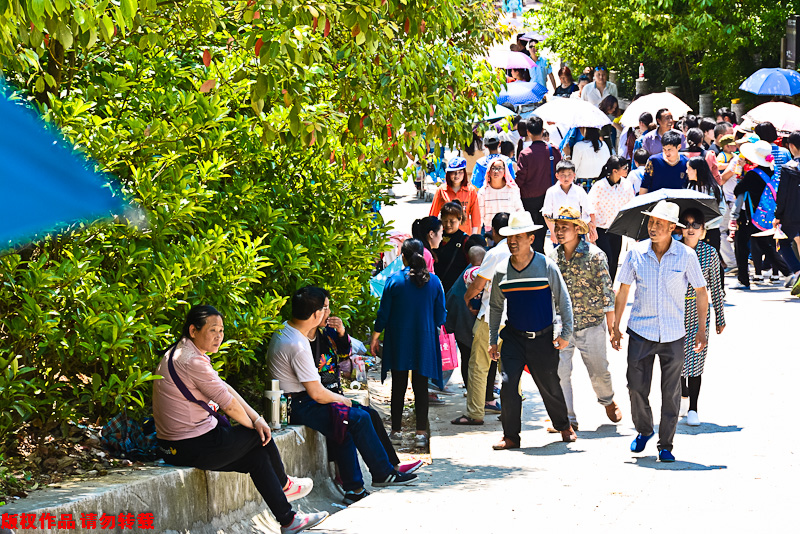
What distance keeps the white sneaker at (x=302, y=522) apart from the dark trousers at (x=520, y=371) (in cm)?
228

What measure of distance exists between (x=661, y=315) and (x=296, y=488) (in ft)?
9.79

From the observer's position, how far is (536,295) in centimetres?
881

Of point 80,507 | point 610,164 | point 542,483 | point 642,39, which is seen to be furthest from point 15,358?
point 642,39

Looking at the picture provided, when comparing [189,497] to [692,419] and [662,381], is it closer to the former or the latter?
[662,381]

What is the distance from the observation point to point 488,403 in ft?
34.8

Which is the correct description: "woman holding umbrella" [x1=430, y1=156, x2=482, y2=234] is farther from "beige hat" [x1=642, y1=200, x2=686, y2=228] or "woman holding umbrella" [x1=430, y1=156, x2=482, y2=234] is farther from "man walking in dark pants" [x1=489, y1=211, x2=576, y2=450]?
"beige hat" [x1=642, y1=200, x2=686, y2=228]

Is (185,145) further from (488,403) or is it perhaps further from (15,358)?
(488,403)

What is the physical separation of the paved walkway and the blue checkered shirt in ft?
3.18

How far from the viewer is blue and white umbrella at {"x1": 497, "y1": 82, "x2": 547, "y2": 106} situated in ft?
74.5

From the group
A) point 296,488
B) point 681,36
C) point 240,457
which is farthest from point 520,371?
point 681,36

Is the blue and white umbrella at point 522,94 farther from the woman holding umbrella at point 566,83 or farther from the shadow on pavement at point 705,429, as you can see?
the shadow on pavement at point 705,429

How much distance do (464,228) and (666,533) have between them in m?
7.12

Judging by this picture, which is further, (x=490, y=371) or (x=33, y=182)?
(x=490, y=371)

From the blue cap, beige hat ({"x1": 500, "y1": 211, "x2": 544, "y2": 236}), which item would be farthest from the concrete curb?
the blue cap
